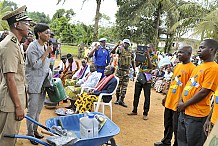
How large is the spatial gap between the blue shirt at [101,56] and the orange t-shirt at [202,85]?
3.94 meters

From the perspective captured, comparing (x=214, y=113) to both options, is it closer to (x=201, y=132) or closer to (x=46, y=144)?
(x=201, y=132)

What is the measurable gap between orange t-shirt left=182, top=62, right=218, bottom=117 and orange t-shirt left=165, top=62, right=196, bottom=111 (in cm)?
45

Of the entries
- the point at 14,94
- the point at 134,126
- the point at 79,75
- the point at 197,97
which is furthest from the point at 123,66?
the point at 14,94

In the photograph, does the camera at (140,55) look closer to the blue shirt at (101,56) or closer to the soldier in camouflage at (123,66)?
the soldier in camouflage at (123,66)

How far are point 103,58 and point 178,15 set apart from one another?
13039mm

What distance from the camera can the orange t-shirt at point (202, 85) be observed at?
2.58 m

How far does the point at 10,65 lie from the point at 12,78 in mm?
127

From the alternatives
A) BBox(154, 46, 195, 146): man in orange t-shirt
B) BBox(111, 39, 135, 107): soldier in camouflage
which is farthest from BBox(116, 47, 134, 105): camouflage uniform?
BBox(154, 46, 195, 146): man in orange t-shirt

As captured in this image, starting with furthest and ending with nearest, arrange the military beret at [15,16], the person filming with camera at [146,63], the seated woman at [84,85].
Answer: the seated woman at [84,85] < the person filming with camera at [146,63] < the military beret at [15,16]

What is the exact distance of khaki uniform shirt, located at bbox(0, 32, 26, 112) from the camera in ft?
7.43

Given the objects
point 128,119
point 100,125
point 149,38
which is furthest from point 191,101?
point 149,38

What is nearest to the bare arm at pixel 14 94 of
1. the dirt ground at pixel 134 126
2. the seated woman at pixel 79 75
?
the dirt ground at pixel 134 126

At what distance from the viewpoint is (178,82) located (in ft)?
11.1

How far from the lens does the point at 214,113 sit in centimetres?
229
